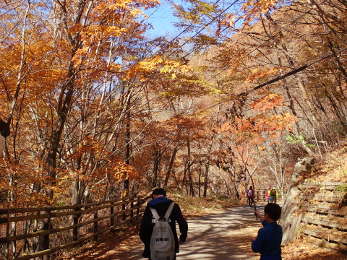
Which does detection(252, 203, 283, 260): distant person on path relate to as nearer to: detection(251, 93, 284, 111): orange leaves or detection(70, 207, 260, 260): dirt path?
detection(70, 207, 260, 260): dirt path

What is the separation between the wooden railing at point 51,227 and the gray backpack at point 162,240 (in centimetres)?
308

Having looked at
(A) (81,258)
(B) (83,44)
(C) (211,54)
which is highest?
(C) (211,54)

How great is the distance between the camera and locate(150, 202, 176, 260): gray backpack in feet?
12.8

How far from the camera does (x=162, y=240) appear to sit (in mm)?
3906

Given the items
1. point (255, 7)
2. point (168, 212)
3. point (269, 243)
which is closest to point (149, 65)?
point (255, 7)

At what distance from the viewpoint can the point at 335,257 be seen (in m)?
6.07

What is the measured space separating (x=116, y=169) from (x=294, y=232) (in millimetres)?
6143

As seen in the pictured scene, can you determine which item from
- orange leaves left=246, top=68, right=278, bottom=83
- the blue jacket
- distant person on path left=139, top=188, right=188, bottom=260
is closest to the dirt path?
distant person on path left=139, top=188, right=188, bottom=260

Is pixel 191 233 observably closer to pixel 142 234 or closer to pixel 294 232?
pixel 294 232

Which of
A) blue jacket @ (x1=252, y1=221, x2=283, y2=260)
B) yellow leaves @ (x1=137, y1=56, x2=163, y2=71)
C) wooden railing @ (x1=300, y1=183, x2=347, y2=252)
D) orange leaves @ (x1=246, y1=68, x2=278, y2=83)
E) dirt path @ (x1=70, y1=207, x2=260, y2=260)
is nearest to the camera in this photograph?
blue jacket @ (x1=252, y1=221, x2=283, y2=260)

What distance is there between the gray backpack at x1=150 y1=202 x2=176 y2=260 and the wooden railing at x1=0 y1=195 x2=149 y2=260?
308cm

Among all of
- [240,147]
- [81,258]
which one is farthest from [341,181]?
[240,147]

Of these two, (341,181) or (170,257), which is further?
(341,181)

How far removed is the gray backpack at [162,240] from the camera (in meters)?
3.90
